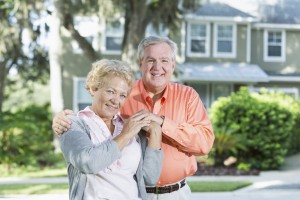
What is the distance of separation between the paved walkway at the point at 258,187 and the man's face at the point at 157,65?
7.15 m

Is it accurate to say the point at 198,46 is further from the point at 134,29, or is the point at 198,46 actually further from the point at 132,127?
the point at 132,127

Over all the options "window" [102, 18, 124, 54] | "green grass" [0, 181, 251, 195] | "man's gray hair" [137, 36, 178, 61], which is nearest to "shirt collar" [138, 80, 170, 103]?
"man's gray hair" [137, 36, 178, 61]

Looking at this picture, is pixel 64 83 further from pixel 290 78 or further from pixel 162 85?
pixel 162 85

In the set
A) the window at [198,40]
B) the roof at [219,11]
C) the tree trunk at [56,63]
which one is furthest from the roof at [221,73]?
the tree trunk at [56,63]

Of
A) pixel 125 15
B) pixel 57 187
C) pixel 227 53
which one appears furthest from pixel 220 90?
pixel 57 187

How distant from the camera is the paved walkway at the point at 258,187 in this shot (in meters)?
10.9

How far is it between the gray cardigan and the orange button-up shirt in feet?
0.83

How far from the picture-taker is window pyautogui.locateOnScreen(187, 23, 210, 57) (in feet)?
86.9

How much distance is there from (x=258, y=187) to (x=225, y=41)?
15149mm

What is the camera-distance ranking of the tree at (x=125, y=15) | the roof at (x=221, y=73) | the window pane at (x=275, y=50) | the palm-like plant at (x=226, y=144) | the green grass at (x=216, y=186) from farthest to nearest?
the window pane at (x=275, y=50)
the roof at (x=221, y=73)
the tree at (x=125, y=15)
the palm-like plant at (x=226, y=144)
the green grass at (x=216, y=186)

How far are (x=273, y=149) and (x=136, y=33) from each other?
6.26 meters

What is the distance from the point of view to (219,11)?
90.7 feet

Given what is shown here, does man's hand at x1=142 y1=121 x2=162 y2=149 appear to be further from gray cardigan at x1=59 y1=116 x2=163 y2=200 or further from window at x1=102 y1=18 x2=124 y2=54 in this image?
window at x1=102 y1=18 x2=124 y2=54

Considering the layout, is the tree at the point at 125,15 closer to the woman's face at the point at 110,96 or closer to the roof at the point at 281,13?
the roof at the point at 281,13
